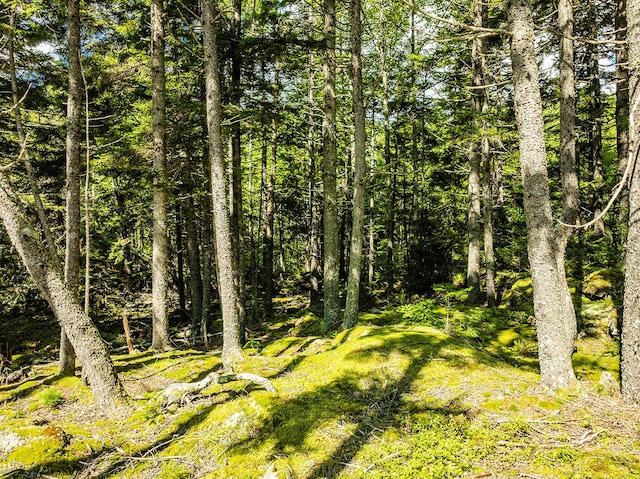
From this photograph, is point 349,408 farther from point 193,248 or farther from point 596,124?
point 596,124

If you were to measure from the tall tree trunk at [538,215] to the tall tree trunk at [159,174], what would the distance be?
8.34 meters

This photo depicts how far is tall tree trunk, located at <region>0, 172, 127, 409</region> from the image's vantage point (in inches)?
205

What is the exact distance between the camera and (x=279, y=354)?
342 inches

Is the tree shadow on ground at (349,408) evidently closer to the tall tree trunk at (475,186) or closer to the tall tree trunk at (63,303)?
the tall tree trunk at (63,303)

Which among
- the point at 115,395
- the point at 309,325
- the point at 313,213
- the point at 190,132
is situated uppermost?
the point at 190,132

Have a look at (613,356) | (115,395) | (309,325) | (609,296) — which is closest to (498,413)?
(613,356)

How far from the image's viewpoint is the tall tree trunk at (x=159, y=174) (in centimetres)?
962

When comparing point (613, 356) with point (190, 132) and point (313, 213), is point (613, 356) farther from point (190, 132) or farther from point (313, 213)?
point (313, 213)

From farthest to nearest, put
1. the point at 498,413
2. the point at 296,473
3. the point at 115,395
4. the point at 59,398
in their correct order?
the point at 59,398
the point at 115,395
the point at 498,413
the point at 296,473

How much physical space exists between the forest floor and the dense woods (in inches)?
25.6

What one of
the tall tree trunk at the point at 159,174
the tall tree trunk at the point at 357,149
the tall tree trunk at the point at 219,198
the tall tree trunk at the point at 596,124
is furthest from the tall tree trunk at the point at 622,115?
the tall tree trunk at the point at 159,174

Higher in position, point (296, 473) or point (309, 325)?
point (296, 473)

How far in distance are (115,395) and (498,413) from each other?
18.0 ft

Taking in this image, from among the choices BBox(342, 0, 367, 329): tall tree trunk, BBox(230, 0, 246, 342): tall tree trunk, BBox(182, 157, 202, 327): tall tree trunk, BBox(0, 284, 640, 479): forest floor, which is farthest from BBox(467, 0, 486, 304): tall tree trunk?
BBox(182, 157, 202, 327): tall tree trunk
